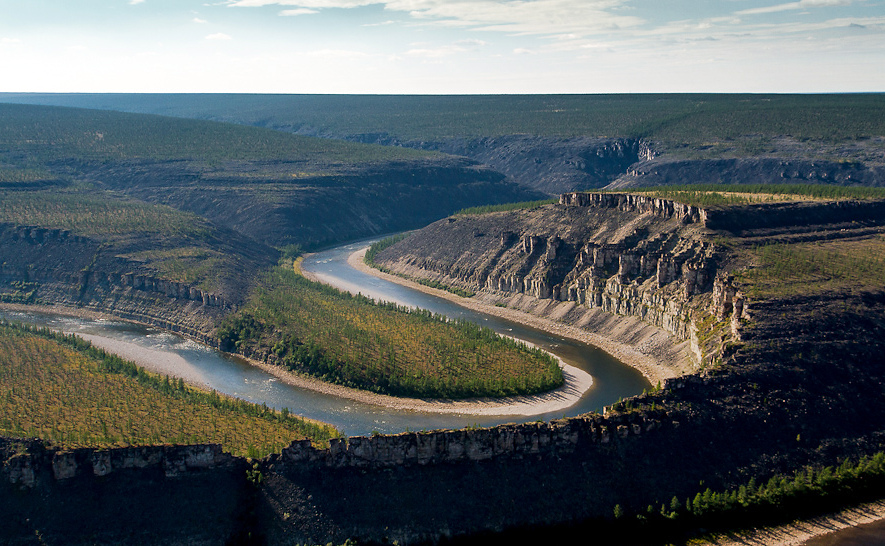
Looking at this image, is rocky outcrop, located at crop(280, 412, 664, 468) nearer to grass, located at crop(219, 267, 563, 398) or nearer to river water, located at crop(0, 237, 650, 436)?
river water, located at crop(0, 237, 650, 436)

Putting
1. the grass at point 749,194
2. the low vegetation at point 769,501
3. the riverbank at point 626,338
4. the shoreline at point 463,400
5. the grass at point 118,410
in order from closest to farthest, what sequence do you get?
the low vegetation at point 769,501 → the grass at point 118,410 → the shoreline at point 463,400 → the riverbank at point 626,338 → the grass at point 749,194

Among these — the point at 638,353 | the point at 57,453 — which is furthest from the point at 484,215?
the point at 57,453

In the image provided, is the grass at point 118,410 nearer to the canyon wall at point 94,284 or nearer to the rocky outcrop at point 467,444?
the rocky outcrop at point 467,444

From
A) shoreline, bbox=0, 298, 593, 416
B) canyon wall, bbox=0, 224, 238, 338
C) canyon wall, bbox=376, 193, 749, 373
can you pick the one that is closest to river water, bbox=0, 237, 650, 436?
shoreline, bbox=0, 298, 593, 416

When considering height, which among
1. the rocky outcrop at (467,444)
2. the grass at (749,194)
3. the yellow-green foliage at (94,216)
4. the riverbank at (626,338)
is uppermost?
the grass at (749,194)

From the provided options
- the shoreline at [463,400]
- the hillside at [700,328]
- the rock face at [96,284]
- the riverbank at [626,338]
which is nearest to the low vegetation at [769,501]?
the hillside at [700,328]

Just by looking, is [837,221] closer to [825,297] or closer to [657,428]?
[825,297]
